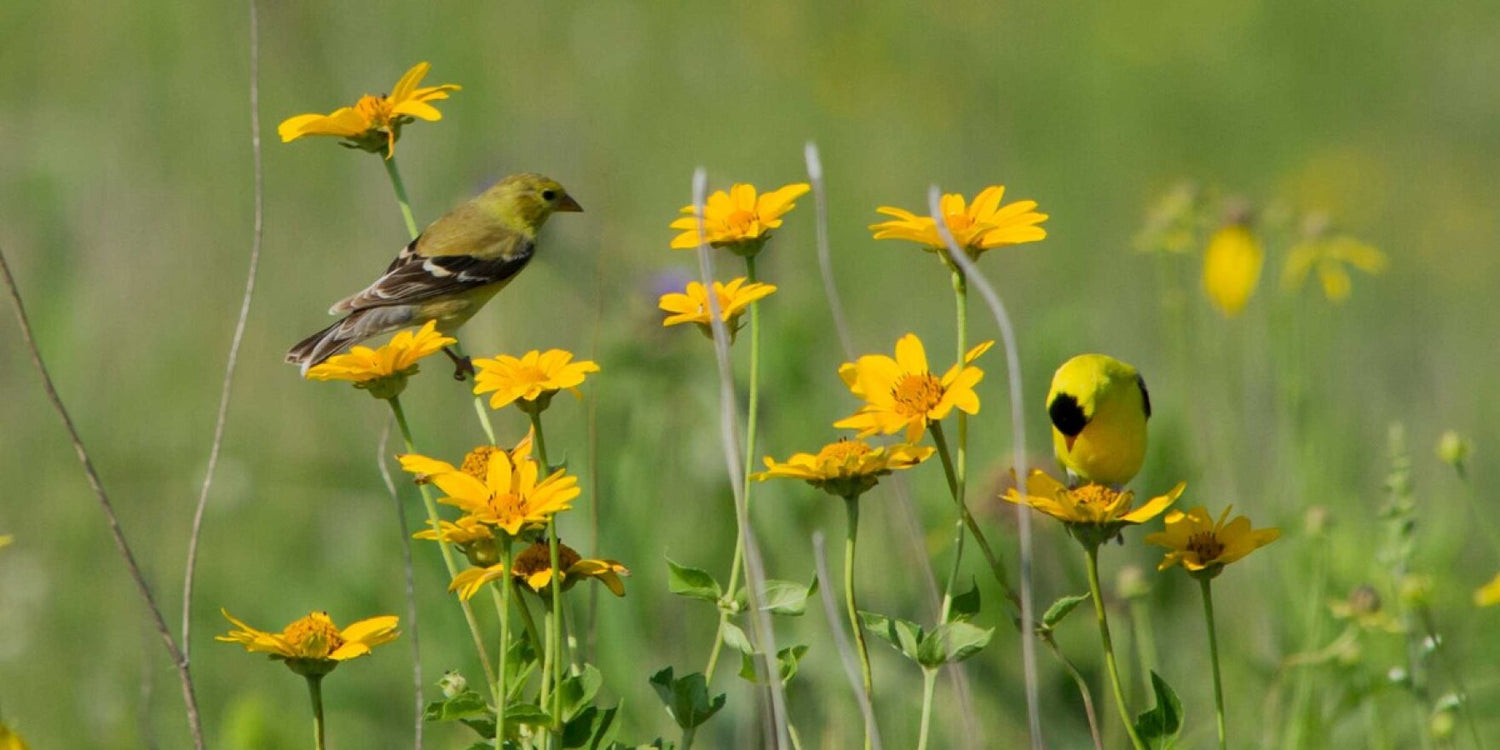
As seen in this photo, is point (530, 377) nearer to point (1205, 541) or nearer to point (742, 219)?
point (742, 219)

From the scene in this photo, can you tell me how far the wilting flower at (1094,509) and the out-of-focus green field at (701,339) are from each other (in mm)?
184

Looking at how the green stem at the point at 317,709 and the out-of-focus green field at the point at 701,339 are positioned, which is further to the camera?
the out-of-focus green field at the point at 701,339

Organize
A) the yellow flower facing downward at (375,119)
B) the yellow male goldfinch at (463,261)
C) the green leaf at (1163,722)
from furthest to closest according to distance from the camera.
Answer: the yellow male goldfinch at (463,261)
the yellow flower facing downward at (375,119)
the green leaf at (1163,722)

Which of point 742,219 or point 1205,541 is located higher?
point 742,219

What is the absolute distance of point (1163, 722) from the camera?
6.09 feet

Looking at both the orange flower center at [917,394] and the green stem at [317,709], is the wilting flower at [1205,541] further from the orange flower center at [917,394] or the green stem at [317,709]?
the green stem at [317,709]

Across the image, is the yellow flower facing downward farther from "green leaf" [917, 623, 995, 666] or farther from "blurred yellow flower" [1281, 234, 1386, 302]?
"blurred yellow flower" [1281, 234, 1386, 302]

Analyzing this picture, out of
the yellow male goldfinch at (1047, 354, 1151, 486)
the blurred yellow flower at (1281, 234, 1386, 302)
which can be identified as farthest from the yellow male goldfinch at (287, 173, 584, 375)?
the blurred yellow flower at (1281, 234, 1386, 302)

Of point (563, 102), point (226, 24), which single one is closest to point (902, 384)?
point (563, 102)

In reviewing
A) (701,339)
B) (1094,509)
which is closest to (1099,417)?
(1094,509)

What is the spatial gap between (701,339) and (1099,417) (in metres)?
2.93

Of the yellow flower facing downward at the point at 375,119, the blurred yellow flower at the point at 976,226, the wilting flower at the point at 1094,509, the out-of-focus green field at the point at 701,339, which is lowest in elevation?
the out-of-focus green field at the point at 701,339

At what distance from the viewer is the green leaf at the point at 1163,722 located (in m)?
1.84

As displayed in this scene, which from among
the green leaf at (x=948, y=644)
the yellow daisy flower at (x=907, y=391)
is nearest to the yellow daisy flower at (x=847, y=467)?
the yellow daisy flower at (x=907, y=391)
